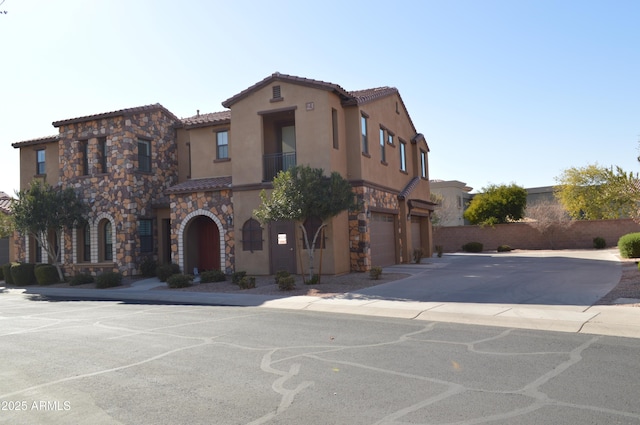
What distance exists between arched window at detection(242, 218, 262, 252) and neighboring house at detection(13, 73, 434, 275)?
0.14 feet

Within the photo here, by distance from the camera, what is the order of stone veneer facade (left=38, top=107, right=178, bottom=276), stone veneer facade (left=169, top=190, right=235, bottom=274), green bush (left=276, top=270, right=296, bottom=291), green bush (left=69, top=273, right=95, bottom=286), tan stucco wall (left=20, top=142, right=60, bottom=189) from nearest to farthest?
green bush (left=276, top=270, right=296, bottom=291), stone veneer facade (left=169, top=190, right=235, bottom=274), green bush (left=69, top=273, right=95, bottom=286), stone veneer facade (left=38, top=107, right=178, bottom=276), tan stucco wall (left=20, top=142, right=60, bottom=189)

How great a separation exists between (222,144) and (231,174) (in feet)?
5.50

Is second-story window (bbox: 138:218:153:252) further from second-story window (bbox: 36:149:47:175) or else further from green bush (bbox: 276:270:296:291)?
green bush (bbox: 276:270:296:291)

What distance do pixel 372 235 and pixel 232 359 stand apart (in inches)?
579

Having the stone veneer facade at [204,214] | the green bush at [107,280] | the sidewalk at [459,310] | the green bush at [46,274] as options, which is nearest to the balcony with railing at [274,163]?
the stone veneer facade at [204,214]

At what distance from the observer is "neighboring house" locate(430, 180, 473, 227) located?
159 feet

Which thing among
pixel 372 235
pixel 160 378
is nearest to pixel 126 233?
pixel 372 235

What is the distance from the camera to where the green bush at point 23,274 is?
24688 millimetres

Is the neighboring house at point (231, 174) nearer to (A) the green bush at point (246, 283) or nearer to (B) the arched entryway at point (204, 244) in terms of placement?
(B) the arched entryway at point (204, 244)

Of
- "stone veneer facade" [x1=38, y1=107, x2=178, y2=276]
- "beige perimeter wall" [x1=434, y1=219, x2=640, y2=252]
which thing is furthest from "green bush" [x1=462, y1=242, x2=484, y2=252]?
"stone veneer facade" [x1=38, y1=107, x2=178, y2=276]

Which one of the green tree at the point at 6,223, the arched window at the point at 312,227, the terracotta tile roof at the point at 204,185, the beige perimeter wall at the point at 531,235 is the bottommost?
the beige perimeter wall at the point at 531,235

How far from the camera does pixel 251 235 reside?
21234mm

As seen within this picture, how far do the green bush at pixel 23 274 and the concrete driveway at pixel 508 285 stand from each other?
1736cm

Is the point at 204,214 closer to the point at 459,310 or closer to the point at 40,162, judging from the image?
the point at 40,162
